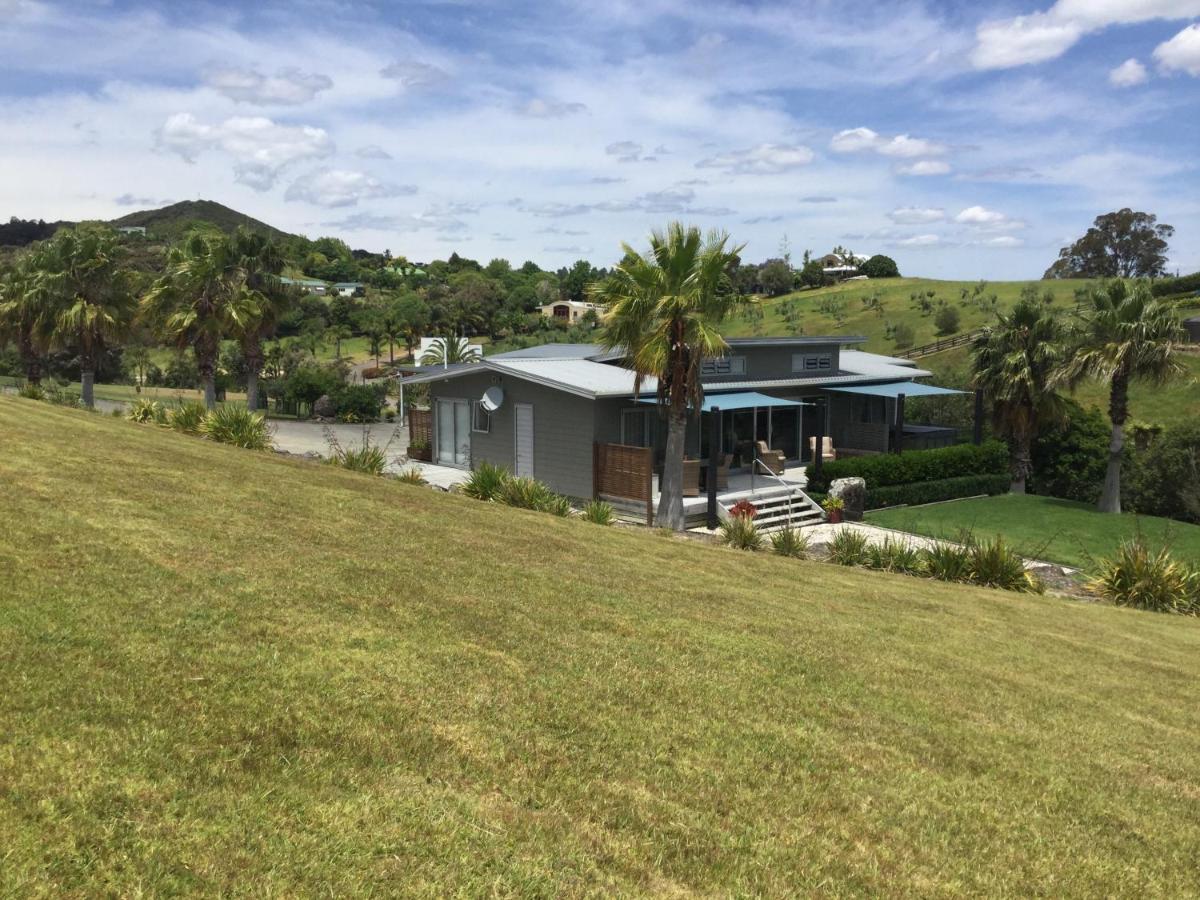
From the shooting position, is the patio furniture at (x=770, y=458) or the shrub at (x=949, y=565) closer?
the shrub at (x=949, y=565)

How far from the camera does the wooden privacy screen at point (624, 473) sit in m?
22.2

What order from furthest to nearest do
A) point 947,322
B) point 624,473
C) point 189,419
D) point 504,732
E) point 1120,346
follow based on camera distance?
point 947,322 → point 1120,346 → point 189,419 → point 624,473 → point 504,732

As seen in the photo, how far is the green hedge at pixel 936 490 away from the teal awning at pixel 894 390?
9.32 feet

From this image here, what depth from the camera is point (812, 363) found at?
30.8 meters

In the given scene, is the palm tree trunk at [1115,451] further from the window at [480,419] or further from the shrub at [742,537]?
the window at [480,419]

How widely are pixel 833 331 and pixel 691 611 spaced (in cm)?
7658

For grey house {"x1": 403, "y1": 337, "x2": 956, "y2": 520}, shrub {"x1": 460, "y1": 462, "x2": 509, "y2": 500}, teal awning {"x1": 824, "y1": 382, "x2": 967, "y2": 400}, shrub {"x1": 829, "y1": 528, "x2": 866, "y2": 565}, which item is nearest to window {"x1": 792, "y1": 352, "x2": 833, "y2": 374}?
grey house {"x1": 403, "y1": 337, "x2": 956, "y2": 520}

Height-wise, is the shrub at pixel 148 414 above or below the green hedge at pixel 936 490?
above

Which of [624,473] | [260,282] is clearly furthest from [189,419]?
[260,282]

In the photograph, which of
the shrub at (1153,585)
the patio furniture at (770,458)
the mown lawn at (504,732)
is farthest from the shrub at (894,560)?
the patio furniture at (770,458)

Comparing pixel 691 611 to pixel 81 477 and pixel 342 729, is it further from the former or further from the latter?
pixel 81 477

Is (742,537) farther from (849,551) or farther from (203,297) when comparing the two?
(203,297)

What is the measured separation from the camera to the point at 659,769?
570 cm

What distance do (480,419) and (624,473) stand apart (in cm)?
621
